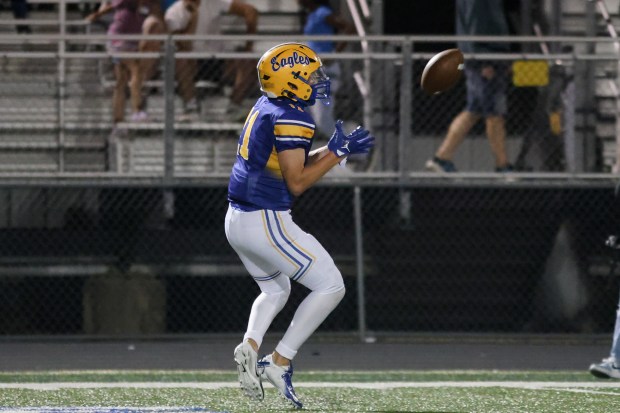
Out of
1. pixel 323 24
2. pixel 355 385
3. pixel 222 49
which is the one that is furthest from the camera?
pixel 323 24

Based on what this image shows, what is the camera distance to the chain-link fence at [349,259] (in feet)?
38.3

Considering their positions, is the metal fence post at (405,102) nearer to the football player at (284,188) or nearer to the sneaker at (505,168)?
the sneaker at (505,168)

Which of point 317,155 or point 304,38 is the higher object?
point 304,38

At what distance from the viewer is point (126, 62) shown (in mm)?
11594

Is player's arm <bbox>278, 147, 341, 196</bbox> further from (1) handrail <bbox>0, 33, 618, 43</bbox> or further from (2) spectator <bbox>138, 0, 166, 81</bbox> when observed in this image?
(2) spectator <bbox>138, 0, 166, 81</bbox>

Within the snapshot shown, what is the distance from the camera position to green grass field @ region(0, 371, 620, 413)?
24.6ft

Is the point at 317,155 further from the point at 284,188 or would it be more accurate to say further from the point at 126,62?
the point at 126,62

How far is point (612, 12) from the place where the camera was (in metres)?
13.8

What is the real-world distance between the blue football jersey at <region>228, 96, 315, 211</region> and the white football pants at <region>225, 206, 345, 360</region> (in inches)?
2.5

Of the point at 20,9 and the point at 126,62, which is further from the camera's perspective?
the point at 20,9

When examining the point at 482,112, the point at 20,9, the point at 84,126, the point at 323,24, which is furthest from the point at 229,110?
the point at 20,9

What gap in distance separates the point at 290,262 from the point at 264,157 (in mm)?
Answer: 533

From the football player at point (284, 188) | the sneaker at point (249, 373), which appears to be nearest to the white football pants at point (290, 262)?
the football player at point (284, 188)

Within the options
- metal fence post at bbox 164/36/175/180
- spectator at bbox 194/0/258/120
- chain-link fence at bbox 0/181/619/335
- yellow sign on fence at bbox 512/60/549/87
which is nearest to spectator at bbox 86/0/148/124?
metal fence post at bbox 164/36/175/180
